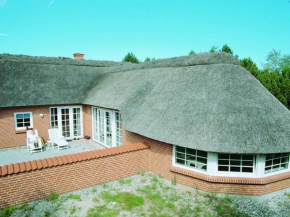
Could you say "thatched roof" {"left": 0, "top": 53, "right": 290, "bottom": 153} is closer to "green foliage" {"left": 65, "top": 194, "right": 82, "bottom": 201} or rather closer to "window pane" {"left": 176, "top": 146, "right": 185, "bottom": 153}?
"window pane" {"left": 176, "top": 146, "right": 185, "bottom": 153}

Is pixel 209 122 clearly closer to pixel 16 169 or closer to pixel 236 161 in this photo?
pixel 236 161

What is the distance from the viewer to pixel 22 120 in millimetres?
13203

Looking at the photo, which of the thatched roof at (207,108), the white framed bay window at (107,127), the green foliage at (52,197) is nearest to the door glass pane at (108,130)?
the white framed bay window at (107,127)

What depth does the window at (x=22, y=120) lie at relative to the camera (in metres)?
13.0

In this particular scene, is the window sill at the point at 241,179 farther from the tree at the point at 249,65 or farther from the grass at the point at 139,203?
the tree at the point at 249,65

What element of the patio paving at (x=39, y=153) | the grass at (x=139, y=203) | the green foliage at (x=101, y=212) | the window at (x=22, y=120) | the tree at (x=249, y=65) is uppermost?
the tree at (x=249, y=65)

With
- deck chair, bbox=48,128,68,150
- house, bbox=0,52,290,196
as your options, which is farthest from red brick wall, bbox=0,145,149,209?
deck chair, bbox=48,128,68,150

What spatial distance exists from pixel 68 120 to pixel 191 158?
9.79 metres

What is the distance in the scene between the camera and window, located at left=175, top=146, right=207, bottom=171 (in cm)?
741

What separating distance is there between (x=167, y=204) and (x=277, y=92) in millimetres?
13395

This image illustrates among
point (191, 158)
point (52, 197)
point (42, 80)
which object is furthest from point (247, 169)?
point (42, 80)

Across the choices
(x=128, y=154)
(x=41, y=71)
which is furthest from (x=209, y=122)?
(x=41, y=71)

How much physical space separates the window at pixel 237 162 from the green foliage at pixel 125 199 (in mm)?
2956

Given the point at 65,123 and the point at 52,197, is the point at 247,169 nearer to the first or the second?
the point at 52,197
